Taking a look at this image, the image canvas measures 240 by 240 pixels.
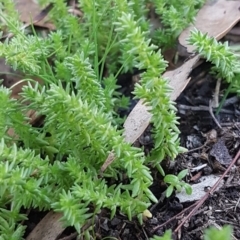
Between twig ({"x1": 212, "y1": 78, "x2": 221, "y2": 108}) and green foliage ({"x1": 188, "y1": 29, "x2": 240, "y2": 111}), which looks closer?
green foliage ({"x1": 188, "y1": 29, "x2": 240, "y2": 111})

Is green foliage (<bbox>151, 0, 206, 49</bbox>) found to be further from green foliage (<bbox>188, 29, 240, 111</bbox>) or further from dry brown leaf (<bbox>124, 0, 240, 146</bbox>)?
green foliage (<bbox>188, 29, 240, 111</bbox>)

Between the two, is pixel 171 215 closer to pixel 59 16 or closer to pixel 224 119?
pixel 224 119

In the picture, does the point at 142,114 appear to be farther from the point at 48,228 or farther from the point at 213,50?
the point at 48,228

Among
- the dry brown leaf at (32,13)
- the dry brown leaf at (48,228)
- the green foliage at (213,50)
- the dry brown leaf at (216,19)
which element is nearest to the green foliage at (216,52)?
the green foliage at (213,50)

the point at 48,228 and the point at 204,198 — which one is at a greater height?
the point at 48,228

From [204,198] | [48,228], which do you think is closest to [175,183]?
[204,198]

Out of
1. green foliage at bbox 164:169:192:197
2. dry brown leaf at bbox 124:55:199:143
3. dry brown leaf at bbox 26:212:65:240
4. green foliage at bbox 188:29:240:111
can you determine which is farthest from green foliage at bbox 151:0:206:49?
dry brown leaf at bbox 26:212:65:240
